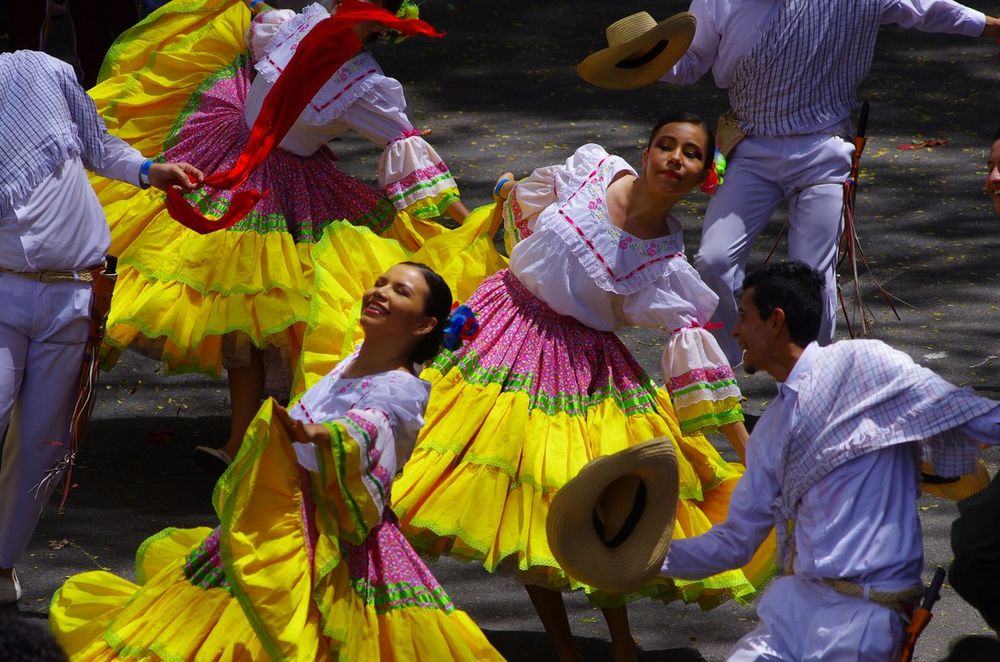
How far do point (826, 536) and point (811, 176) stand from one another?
116 inches

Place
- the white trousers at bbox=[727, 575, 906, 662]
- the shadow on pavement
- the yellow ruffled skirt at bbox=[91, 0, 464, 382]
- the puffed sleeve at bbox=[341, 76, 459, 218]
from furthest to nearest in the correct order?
the puffed sleeve at bbox=[341, 76, 459, 218]
the yellow ruffled skirt at bbox=[91, 0, 464, 382]
the shadow on pavement
the white trousers at bbox=[727, 575, 906, 662]

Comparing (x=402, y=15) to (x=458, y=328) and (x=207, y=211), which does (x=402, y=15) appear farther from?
(x=458, y=328)

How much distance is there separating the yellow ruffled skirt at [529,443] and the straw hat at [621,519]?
0.70m

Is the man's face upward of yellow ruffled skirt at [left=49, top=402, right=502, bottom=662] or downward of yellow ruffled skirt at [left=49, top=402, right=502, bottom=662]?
upward

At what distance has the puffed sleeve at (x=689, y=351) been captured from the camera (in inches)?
198

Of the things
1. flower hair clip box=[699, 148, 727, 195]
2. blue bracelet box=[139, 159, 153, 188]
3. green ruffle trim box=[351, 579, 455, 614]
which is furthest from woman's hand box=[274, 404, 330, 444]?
flower hair clip box=[699, 148, 727, 195]

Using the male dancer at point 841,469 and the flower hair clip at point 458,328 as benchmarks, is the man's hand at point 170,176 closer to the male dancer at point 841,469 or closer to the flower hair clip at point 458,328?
the flower hair clip at point 458,328

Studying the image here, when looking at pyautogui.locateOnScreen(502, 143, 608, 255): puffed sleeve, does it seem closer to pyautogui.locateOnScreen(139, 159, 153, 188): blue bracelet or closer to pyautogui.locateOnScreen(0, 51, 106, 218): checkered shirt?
pyautogui.locateOnScreen(139, 159, 153, 188): blue bracelet

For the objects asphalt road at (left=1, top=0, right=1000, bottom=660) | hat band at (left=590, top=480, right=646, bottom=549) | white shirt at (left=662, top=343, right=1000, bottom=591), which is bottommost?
asphalt road at (left=1, top=0, right=1000, bottom=660)

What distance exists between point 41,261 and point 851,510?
2.71 meters

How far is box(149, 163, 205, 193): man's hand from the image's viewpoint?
5.37m

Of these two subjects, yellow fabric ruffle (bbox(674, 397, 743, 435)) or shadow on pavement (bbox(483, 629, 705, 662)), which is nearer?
yellow fabric ruffle (bbox(674, 397, 743, 435))

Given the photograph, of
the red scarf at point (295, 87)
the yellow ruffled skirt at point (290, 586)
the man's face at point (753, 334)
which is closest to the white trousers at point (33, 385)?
the red scarf at point (295, 87)

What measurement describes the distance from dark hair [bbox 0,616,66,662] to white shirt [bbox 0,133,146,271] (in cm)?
278
